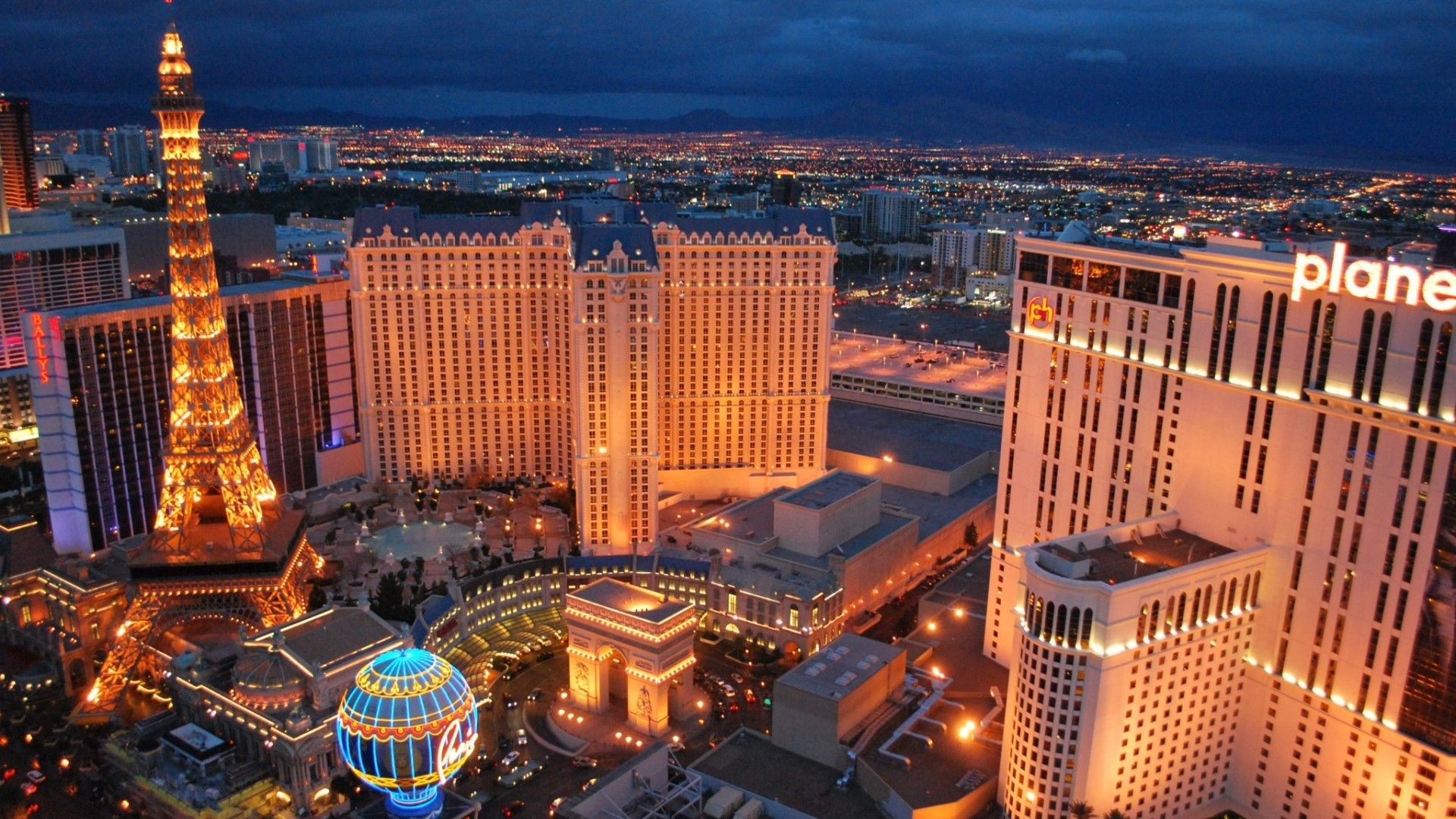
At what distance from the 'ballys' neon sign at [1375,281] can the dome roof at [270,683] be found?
237ft

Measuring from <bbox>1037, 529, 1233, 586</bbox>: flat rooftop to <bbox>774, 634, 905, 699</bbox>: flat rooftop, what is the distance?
17940 millimetres

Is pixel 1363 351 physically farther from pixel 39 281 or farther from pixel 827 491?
pixel 39 281

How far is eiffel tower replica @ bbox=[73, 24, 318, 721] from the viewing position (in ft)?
298

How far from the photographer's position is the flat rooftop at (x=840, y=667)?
74.6 meters

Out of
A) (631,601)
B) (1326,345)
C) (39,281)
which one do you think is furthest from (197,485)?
(1326,345)

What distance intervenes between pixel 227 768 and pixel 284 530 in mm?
30732

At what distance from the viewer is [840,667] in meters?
78.0

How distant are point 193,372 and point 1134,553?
82.8 m

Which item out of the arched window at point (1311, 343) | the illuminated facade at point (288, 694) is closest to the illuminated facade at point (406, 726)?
the illuminated facade at point (288, 694)

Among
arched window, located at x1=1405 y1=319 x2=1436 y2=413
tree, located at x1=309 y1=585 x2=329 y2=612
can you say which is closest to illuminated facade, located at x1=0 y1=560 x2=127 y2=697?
tree, located at x1=309 y1=585 x2=329 y2=612

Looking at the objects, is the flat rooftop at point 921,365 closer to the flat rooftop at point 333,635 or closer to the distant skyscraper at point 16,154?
the flat rooftop at point 333,635

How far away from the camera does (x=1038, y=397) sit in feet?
267

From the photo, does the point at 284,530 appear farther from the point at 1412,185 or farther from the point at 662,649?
the point at 1412,185

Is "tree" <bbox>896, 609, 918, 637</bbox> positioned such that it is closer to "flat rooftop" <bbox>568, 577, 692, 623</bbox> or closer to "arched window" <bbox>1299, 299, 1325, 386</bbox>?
"flat rooftop" <bbox>568, 577, 692, 623</bbox>
